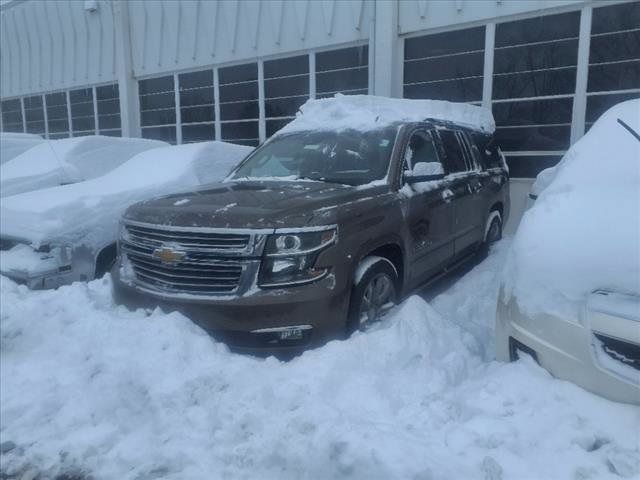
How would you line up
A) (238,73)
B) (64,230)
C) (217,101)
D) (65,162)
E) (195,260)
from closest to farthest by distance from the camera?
(195,260), (64,230), (65,162), (238,73), (217,101)

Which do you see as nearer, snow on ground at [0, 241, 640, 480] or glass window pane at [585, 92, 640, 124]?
snow on ground at [0, 241, 640, 480]

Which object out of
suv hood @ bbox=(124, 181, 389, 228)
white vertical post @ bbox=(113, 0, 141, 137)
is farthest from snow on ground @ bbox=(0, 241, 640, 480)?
white vertical post @ bbox=(113, 0, 141, 137)

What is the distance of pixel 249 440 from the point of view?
101 inches

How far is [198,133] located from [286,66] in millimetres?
3162

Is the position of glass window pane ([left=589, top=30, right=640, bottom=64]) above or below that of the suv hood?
above

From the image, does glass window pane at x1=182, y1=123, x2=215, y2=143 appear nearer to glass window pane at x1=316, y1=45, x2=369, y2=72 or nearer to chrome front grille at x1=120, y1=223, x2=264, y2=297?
glass window pane at x1=316, y1=45, x2=369, y2=72

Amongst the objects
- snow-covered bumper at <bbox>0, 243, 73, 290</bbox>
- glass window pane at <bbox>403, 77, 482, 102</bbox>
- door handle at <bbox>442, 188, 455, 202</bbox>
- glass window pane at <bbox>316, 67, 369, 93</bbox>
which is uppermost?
glass window pane at <bbox>316, 67, 369, 93</bbox>

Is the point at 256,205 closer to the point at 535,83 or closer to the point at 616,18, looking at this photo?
the point at 535,83

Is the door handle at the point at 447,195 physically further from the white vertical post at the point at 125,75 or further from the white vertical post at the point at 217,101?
the white vertical post at the point at 125,75

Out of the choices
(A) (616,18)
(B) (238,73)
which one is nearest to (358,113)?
(A) (616,18)

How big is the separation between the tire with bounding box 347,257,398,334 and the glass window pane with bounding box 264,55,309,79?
769cm

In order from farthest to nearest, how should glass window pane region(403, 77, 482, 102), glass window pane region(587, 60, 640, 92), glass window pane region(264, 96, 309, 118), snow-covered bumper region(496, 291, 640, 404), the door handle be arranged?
glass window pane region(264, 96, 309, 118) → glass window pane region(403, 77, 482, 102) → glass window pane region(587, 60, 640, 92) → the door handle → snow-covered bumper region(496, 291, 640, 404)

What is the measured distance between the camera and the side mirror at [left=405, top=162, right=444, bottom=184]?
421 centimetres

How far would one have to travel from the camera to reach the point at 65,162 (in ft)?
24.5
